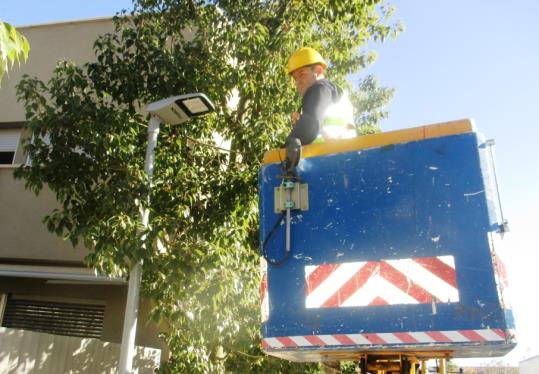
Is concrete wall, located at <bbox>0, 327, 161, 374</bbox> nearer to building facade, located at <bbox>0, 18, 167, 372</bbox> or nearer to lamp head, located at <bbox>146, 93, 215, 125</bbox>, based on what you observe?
building facade, located at <bbox>0, 18, 167, 372</bbox>

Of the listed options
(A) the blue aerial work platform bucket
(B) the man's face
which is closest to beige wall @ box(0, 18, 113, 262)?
(B) the man's face

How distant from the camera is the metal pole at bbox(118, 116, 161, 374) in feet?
14.2

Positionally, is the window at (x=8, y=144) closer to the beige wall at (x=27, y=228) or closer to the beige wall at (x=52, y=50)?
the beige wall at (x=52, y=50)

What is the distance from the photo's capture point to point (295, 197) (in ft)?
10.5

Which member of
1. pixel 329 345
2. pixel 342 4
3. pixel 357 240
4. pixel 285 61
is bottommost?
pixel 329 345

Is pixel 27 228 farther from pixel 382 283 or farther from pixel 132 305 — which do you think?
pixel 382 283

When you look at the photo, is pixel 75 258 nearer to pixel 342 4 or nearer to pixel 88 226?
pixel 88 226

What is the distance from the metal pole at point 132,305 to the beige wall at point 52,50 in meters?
5.17

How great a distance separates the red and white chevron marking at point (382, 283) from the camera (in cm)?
280

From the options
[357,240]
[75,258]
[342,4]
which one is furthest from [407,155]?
[75,258]

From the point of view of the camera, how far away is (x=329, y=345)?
9.67 feet

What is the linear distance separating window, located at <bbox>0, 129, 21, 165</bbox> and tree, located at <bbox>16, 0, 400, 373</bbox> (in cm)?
389

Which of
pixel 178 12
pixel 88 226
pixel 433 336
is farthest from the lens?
pixel 178 12

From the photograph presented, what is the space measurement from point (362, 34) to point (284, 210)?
4.51m
